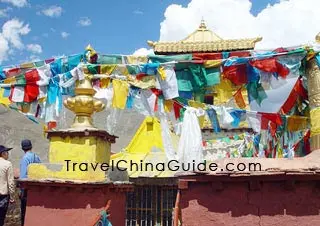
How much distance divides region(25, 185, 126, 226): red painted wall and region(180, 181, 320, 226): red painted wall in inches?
70.0

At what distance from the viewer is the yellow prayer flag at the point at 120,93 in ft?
29.1

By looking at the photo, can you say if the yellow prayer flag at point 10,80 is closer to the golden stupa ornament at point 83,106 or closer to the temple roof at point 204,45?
the golden stupa ornament at point 83,106

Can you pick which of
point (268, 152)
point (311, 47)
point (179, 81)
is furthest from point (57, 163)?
point (268, 152)

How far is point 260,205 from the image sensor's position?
5.04 m

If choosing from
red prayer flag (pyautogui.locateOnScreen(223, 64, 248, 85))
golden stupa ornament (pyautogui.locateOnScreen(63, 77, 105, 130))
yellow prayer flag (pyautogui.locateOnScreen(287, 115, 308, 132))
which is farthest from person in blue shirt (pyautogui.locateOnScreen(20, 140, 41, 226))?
yellow prayer flag (pyautogui.locateOnScreen(287, 115, 308, 132))

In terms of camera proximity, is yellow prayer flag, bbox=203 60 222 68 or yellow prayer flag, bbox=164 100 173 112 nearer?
yellow prayer flag, bbox=203 60 222 68

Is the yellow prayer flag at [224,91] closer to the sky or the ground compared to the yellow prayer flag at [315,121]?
closer to the sky

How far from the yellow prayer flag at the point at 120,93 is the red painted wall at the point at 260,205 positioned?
421cm

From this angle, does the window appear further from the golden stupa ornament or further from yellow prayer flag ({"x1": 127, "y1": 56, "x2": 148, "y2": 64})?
the golden stupa ornament

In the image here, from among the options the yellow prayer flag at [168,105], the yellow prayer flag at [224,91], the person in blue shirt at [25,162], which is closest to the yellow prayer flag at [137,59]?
the yellow prayer flag at [168,105]

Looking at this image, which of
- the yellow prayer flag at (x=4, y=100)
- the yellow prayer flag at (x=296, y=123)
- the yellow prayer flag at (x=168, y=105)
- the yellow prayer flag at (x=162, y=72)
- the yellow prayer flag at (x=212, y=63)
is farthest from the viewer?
the yellow prayer flag at (x=4, y=100)

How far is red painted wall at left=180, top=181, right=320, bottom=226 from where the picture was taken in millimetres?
5000

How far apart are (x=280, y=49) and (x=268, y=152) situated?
14.9 feet

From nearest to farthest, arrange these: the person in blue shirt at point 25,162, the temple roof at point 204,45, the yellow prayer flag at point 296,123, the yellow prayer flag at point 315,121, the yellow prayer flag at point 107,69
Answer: the person in blue shirt at point 25,162 → the yellow prayer flag at point 315,121 → the yellow prayer flag at point 107,69 → the yellow prayer flag at point 296,123 → the temple roof at point 204,45
